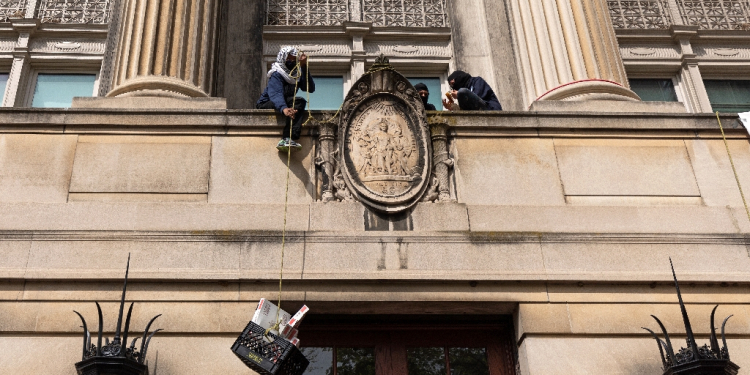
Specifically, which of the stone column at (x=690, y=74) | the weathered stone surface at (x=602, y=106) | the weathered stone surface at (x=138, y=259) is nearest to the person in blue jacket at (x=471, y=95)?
the weathered stone surface at (x=602, y=106)

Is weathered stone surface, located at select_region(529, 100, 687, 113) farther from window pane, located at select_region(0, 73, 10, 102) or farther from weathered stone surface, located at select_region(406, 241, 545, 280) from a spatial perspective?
window pane, located at select_region(0, 73, 10, 102)

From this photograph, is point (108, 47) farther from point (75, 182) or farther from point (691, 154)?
point (691, 154)

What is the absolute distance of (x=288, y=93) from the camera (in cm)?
1065

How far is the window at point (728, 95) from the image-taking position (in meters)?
14.6

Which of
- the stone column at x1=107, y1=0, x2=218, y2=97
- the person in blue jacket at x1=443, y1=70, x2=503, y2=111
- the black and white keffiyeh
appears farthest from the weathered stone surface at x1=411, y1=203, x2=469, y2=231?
the stone column at x1=107, y1=0, x2=218, y2=97

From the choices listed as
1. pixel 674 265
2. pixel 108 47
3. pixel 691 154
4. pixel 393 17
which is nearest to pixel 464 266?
pixel 674 265

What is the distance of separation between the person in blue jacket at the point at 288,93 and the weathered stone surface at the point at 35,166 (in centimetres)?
251

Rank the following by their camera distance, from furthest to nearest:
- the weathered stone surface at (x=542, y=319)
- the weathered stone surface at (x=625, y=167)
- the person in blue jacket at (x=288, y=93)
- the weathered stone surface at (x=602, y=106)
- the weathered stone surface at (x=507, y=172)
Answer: the weathered stone surface at (x=602, y=106) < the weathered stone surface at (x=625, y=167) < the person in blue jacket at (x=288, y=93) < the weathered stone surface at (x=507, y=172) < the weathered stone surface at (x=542, y=319)

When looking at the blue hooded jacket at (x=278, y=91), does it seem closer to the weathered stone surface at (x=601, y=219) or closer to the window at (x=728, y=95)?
the weathered stone surface at (x=601, y=219)

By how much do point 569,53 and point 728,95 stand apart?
479cm

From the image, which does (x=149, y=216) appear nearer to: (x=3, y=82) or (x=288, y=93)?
(x=288, y=93)

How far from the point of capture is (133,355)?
7719 mm

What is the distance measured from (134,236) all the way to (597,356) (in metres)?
5.32

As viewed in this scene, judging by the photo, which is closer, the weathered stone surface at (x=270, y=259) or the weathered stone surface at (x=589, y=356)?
the weathered stone surface at (x=589, y=356)
